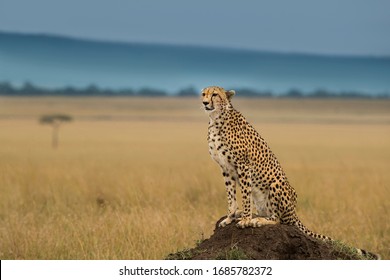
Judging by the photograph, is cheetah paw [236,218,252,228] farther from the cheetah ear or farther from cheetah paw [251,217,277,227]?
the cheetah ear

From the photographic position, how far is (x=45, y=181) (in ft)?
51.8

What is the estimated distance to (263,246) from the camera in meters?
6.83

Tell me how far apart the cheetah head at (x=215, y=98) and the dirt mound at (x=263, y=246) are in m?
0.99

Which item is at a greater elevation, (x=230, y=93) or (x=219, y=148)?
(x=230, y=93)

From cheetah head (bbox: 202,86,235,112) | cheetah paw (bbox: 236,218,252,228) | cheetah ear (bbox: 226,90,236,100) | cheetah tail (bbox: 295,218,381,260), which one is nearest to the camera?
cheetah head (bbox: 202,86,235,112)

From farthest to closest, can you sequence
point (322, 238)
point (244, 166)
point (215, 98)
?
1. point (322, 238)
2. point (244, 166)
3. point (215, 98)

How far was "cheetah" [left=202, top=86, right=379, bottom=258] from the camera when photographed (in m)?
6.55

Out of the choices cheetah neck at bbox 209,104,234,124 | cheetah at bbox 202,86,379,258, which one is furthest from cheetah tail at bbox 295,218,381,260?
cheetah neck at bbox 209,104,234,124

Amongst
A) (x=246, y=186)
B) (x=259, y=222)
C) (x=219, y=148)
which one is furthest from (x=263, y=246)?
(x=219, y=148)

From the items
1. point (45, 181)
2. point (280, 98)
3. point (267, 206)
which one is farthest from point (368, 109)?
point (267, 206)

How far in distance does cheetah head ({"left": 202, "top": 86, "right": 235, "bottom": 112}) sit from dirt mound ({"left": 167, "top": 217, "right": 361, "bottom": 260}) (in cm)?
99

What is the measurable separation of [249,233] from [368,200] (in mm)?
7228

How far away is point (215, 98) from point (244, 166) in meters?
0.54

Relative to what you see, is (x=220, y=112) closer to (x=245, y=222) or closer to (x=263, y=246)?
(x=245, y=222)
